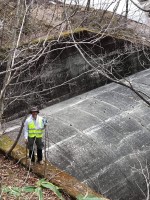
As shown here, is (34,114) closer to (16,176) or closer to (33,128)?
(33,128)

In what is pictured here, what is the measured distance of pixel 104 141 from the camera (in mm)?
9680

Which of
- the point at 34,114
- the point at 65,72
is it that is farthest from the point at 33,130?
the point at 65,72

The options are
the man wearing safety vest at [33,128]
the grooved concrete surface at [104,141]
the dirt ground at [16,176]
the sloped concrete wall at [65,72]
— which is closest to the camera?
the dirt ground at [16,176]

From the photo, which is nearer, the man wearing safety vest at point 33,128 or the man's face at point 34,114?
the man's face at point 34,114

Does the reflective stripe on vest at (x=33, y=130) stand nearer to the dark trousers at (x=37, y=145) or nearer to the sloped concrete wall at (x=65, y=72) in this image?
the dark trousers at (x=37, y=145)

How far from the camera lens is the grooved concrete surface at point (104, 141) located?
8.63 meters

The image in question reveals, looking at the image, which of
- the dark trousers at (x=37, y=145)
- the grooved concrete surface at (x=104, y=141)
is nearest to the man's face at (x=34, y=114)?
the dark trousers at (x=37, y=145)

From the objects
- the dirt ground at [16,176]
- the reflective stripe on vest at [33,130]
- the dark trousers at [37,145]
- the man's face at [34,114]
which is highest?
the man's face at [34,114]

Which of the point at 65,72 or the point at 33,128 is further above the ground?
the point at 65,72

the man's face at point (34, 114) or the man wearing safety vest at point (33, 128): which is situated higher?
the man's face at point (34, 114)

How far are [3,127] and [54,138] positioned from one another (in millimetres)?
1680

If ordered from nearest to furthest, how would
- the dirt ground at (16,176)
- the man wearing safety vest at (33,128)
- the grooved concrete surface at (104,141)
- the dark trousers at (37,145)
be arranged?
the dirt ground at (16,176) < the man wearing safety vest at (33,128) < the dark trousers at (37,145) < the grooved concrete surface at (104,141)

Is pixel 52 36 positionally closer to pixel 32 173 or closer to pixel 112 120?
pixel 112 120

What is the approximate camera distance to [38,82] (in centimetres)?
1214
